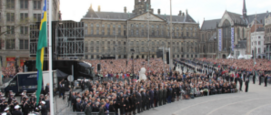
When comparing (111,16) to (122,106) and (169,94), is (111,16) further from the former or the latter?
(122,106)

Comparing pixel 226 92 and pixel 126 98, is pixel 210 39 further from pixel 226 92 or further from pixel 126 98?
pixel 126 98

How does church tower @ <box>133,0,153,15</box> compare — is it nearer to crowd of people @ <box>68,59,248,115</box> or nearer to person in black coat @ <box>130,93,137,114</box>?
crowd of people @ <box>68,59,248,115</box>

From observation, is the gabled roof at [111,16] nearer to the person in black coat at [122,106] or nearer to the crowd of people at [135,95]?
the crowd of people at [135,95]

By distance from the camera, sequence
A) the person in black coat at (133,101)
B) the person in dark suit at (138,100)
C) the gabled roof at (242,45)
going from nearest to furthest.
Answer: the person in black coat at (133,101)
the person in dark suit at (138,100)
the gabled roof at (242,45)

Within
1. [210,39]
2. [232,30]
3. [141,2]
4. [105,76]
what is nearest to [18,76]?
[105,76]

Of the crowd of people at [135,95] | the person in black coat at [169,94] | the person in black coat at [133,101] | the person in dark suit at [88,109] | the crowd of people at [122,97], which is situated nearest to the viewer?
the person in dark suit at [88,109]

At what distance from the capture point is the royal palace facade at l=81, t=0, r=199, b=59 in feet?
295

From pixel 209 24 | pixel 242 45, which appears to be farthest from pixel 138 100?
pixel 209 24

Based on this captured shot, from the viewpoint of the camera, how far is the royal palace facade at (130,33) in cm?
9000

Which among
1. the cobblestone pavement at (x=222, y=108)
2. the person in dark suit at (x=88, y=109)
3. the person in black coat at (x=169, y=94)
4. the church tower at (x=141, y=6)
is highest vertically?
the church tower at (x=141, y=6)

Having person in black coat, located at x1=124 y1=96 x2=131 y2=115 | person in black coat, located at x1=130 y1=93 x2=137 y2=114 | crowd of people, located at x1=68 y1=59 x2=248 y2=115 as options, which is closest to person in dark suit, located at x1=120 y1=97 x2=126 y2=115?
crowd of people, located at x1=68 y1=59 x2=248 y2=115

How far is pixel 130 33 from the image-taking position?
309ft

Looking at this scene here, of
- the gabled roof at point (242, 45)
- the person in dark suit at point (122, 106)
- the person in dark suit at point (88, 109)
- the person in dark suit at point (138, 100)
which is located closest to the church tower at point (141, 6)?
the gabled roof at point (242, 45)

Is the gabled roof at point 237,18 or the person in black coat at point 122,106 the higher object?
the gabled roof at point 237,18
